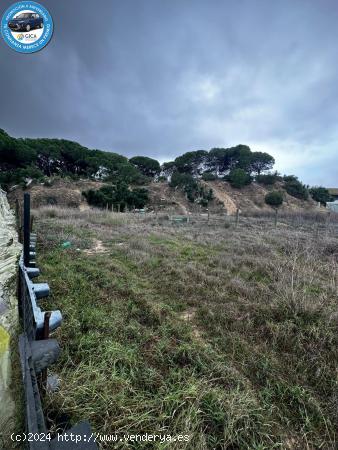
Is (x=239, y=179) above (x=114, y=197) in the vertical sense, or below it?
above

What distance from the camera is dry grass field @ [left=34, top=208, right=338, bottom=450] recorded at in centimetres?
138

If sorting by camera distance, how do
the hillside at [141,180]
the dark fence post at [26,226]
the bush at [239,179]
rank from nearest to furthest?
the dark fence post at [26,226] → the hillside at [141,180] → the bush at [239,179]

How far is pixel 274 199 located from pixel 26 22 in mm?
30550

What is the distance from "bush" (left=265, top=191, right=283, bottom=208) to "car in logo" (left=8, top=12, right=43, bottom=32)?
3010cm

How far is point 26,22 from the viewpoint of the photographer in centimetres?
554

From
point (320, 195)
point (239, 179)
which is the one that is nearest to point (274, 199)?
point (239, 179)

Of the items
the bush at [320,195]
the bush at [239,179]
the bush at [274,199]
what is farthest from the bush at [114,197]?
the bush at [320,195]

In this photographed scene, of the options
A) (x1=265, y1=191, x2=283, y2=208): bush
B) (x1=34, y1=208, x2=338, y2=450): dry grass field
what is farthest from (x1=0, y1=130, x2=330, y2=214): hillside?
(x1=34, y1=208, x2=338, y2=450): dry grass field

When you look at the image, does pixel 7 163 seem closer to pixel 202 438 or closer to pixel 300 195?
pixel 202 438

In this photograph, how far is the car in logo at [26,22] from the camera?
5.32m

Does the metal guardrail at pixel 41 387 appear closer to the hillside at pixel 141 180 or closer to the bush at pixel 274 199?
the hillside at pixel 141 180

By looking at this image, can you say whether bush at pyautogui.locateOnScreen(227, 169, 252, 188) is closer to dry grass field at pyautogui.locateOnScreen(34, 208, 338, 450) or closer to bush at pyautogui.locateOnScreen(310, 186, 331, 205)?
bush at pyautogui.locateOnScreen(310, 186, 331, 205)

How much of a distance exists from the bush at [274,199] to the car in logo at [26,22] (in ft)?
98.7

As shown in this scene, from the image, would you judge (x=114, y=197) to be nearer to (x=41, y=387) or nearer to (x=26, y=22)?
(x=26, y=22)
